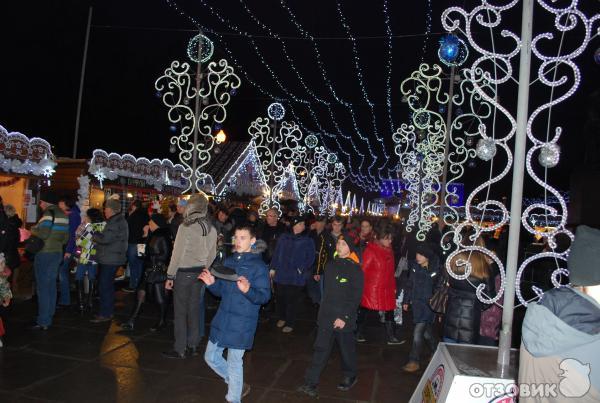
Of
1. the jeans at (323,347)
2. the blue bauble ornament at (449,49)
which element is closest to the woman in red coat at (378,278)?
the jeans at (323,347)

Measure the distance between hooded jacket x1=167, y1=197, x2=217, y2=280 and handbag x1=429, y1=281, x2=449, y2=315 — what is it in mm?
2918

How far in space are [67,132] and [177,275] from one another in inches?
1016

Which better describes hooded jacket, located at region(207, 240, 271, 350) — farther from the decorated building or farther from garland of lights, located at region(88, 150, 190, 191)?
garland of lights, located at region(88, 150, 190, 191)

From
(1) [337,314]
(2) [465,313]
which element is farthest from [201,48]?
(2) [465,313]

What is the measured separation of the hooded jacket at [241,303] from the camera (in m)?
4.54

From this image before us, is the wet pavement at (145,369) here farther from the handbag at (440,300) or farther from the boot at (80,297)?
the handbag at (440,300)

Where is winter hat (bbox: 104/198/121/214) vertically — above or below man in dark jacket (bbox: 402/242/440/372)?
above

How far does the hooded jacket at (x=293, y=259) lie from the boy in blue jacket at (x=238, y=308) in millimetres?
3389

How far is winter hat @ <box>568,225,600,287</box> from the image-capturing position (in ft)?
7.60

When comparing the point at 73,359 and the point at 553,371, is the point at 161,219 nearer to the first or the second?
the point at 73,359

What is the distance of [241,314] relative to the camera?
182 inches

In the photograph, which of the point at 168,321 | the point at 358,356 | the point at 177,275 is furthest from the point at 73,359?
the point at 358,356

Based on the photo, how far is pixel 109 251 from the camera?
772 centimetres

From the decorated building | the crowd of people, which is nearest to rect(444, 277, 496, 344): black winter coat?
the crowd of people
